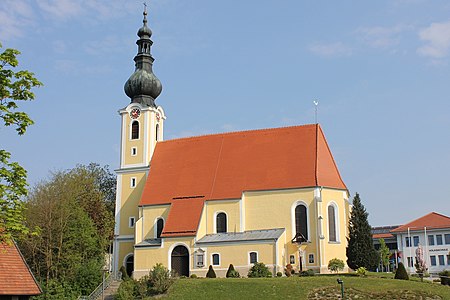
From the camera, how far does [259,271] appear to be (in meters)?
40.1

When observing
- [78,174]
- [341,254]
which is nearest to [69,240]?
[78,174]

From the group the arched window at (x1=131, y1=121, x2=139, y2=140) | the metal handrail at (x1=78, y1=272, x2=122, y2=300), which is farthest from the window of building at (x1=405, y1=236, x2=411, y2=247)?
the metal handrail at (x1=78, y1=272, x2=122, y2=300)

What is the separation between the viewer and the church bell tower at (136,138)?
50.7 m

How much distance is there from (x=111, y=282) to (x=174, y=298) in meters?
9.40

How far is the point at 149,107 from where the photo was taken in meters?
52.3

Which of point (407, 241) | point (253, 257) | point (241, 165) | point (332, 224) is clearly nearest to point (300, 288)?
point (253, 257)

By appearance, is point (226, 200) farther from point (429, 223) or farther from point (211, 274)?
point (429, 223)

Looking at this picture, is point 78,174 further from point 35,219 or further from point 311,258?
point 311,258

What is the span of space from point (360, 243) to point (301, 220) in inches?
193

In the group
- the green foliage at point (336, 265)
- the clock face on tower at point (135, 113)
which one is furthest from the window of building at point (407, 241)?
the clock face on tower at point (135, 113)

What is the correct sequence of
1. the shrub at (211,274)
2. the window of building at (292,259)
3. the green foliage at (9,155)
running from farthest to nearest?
the window of building at (292,259), the shrub at (211,274), the green foliage at (9,155)

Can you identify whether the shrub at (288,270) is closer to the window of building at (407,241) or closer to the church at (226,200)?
the church at (226,200)

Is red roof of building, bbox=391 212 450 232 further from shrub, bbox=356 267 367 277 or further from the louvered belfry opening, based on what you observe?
the louvered belfry opening

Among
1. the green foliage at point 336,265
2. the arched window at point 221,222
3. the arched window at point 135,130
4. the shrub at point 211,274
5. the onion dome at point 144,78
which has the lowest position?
the shrub at point 211,274
